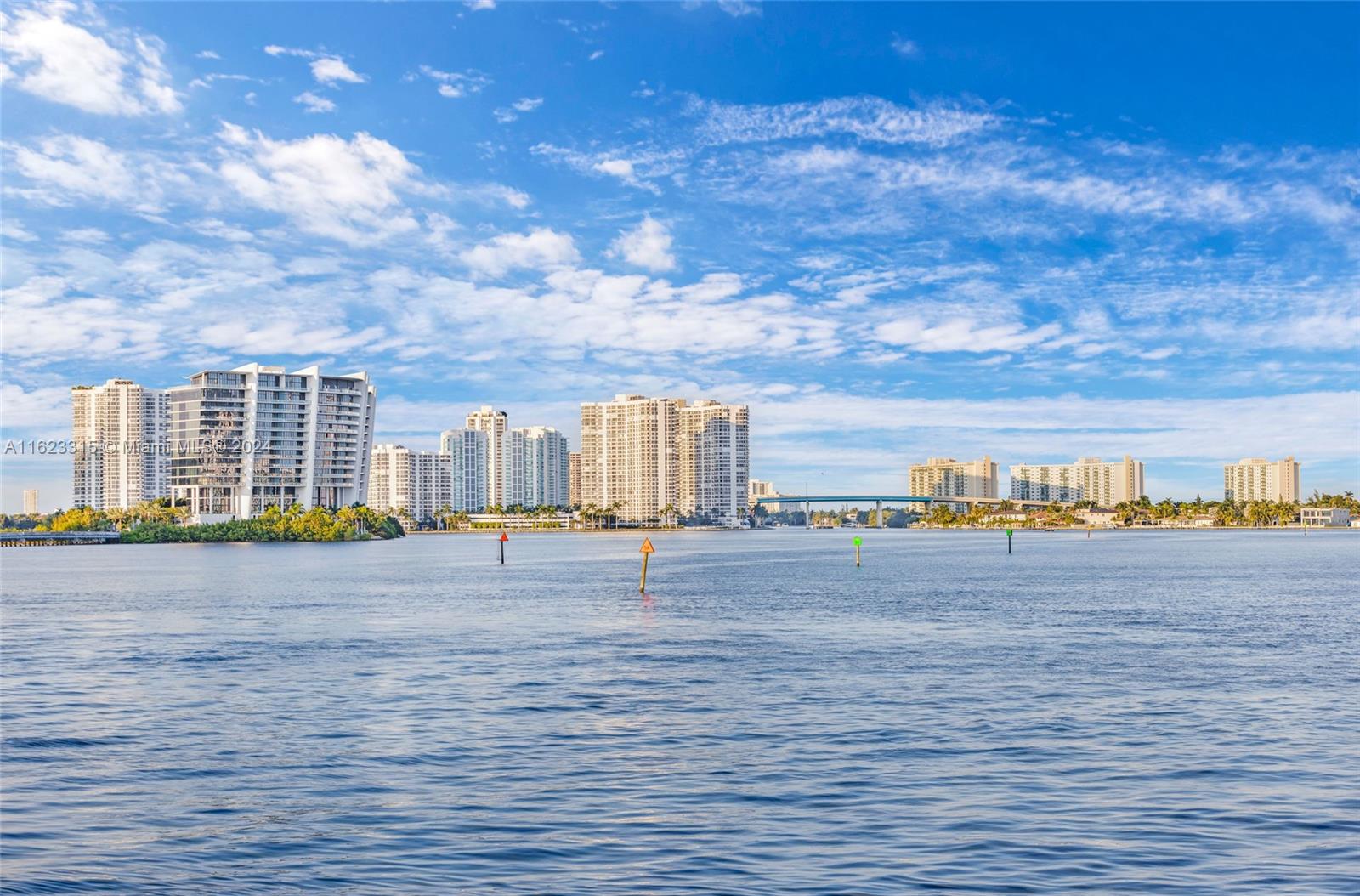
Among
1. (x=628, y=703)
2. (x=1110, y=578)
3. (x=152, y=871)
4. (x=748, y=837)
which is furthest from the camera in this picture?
(x=1110, y=578)

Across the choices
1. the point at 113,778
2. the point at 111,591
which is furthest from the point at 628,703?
the point at 111,591

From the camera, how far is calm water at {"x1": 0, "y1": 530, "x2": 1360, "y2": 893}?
1731 cm

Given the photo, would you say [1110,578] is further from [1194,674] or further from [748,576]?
[1194,674]

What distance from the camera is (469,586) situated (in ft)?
291

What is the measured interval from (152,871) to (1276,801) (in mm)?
17763

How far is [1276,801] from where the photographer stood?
2062cm

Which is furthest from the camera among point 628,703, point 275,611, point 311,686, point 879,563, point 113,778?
point 879,563

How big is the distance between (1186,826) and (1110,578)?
3253 inches

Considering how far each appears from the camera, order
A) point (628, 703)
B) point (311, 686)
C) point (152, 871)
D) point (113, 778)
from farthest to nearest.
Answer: point (311, 686) → point (628, 703) → point (113, 778) → point (152, 871)

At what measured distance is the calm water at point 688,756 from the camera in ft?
56.8

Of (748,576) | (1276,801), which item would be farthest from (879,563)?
(1276,801)

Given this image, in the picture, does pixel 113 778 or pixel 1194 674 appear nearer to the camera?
pixel 113 778

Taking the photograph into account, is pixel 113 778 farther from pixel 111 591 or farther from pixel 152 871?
pixel 111 591

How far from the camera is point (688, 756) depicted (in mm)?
24812
